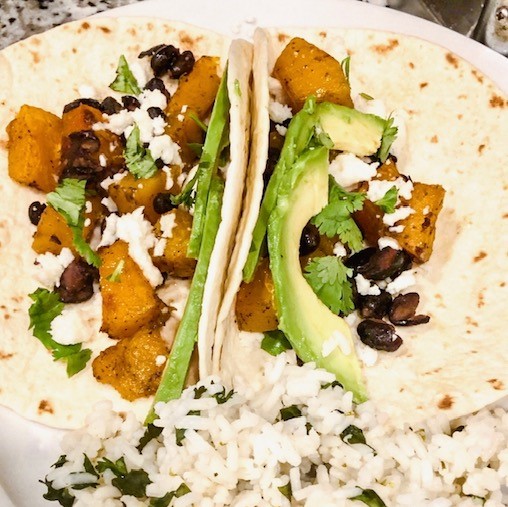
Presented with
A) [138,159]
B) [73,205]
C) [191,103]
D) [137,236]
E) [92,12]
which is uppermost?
[92,12]

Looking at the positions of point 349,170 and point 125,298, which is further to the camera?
point 349,170

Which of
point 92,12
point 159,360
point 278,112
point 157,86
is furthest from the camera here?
point 92,12

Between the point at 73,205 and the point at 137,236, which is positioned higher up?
the point at 73,205

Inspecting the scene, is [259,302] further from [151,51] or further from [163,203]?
[151,51]

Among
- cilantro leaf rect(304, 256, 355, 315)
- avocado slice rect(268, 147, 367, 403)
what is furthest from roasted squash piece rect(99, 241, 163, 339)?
cilantro leaf rect(304, 256, 355, 315)

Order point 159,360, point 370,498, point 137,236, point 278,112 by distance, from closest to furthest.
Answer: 1. point 370,498
2. point 159,360
3. point 137,236
4. point 278,112

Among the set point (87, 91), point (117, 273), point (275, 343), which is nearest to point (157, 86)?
point (87, 91)
